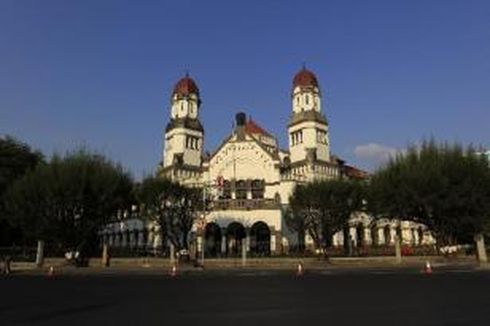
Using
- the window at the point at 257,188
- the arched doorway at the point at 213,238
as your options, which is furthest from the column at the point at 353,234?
the arched doorway at the point at 213,238

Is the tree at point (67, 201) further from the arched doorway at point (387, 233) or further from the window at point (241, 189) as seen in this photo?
the arched doorway at point (387, 233)

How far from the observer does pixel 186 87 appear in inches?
4082

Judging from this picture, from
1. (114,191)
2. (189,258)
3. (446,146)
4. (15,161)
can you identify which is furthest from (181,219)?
(446,146)

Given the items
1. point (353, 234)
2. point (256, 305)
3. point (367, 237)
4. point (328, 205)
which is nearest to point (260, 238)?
point (353, 234)

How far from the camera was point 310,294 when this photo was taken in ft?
78.3

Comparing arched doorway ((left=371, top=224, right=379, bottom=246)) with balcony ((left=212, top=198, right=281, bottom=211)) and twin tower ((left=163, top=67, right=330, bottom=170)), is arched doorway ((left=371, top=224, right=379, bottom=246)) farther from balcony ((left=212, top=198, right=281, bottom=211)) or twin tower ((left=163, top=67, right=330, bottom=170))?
balcony ((left=212, top=198, right=281, bottom=211))

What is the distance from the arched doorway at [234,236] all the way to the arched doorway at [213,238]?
4.30 ft

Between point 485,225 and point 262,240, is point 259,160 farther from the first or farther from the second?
point 485,225

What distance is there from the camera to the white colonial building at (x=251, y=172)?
89.1 meters

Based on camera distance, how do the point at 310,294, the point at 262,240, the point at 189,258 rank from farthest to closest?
the point at 262,240 → the point at 189,258 → the point at 310,294

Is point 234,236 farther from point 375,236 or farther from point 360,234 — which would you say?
point 375,236

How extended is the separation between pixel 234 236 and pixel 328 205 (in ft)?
68.8

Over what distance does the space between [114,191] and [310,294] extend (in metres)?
37.7

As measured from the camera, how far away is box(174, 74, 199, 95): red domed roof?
10343cm
